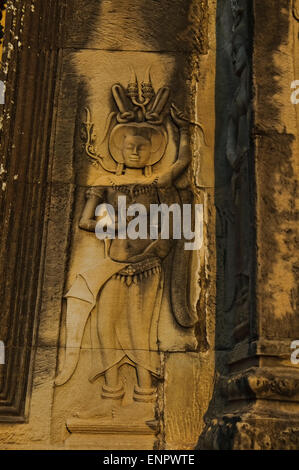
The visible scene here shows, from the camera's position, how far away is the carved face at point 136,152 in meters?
5.67

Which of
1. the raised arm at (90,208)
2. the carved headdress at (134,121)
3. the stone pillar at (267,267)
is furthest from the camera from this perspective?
the carved headdress at (134,121)

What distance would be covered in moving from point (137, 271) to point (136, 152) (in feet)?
3.71

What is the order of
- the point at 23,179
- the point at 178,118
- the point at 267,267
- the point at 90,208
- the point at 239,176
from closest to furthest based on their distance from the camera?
the point at 267,267 < the point at 239,176 < the point at 90,208 < the point at 23,179 < the point at 178,118

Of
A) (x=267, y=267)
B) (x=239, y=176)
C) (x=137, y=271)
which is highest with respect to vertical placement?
(x=239, y=176)

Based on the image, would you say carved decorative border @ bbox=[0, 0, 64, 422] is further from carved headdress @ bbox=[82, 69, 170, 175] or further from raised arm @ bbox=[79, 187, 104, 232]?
carved headdress @ bbox=[82, 69, 170, 175]

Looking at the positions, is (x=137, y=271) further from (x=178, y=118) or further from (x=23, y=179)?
(x=178, y=118)

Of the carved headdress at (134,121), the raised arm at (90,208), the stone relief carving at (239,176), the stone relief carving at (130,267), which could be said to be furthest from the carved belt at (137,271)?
the carved headdress at (134,121)

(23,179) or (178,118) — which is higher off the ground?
(178,118)

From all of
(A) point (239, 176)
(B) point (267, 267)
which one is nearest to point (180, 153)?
(A) point (239, 176)

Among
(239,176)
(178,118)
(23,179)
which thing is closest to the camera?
(239,176)

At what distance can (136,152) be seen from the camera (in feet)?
18.6

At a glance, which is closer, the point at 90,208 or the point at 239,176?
the point at 239,176

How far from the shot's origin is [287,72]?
5074mm

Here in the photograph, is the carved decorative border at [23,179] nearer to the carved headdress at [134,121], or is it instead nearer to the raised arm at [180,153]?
the carved headdress at [134,121]
